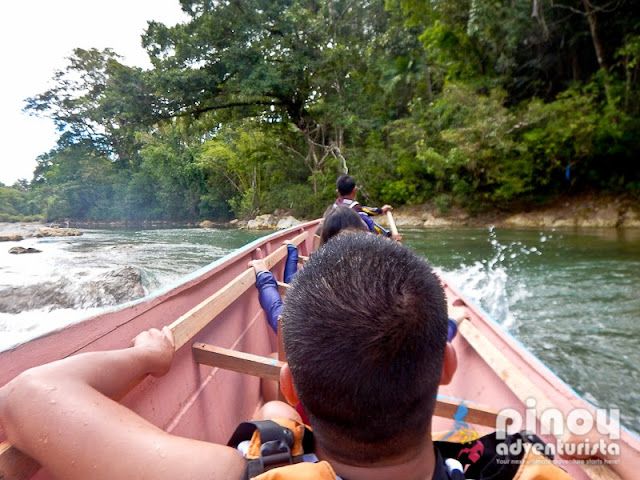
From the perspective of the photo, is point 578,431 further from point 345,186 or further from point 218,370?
point 345,186

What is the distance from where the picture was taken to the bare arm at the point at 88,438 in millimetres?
583

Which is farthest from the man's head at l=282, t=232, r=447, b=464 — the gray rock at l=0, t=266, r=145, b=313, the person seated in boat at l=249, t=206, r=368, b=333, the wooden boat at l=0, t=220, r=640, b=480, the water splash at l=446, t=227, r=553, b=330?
the gray rock at l=0, t=266, r=145, b=313

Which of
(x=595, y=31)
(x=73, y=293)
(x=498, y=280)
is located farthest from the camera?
(x=595, y=31)

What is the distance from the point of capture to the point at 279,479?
0.46 metres

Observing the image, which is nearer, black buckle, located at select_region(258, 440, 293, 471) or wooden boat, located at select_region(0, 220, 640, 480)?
black buckle, located at select_region(258, 440, 293, 471)

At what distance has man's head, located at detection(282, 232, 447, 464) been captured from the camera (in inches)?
20.2

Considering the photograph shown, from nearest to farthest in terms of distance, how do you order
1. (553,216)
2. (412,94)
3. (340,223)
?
1. (340,223)
2. (553,216)
3. (412,94)

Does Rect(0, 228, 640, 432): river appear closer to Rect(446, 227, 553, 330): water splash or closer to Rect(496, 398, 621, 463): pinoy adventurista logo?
Rect(446, 227, 553, 330): water splash

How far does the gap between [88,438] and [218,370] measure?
975mm

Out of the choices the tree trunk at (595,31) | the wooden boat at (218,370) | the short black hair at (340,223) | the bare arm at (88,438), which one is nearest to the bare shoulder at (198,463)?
the bare arm at (88,438)

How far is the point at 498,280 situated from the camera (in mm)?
5508

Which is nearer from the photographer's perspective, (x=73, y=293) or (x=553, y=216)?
(x=73, y=293)

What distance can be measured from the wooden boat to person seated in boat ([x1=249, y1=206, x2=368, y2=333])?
0.36 ft

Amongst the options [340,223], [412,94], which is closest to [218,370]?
[340,223]
